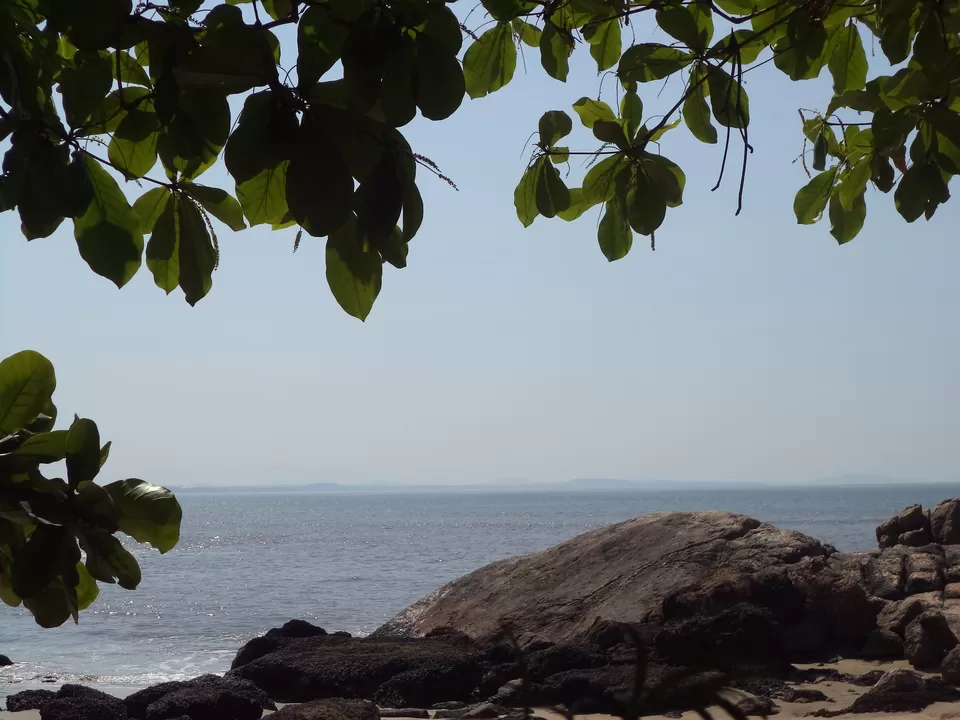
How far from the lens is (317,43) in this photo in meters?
1.18

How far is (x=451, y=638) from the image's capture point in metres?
9.66

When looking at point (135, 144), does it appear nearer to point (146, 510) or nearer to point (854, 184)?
point (146, 510)

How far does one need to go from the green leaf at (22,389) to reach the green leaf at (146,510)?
6.1 inches

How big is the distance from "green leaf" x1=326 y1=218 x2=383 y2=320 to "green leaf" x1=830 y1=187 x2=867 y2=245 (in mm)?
A: 1339

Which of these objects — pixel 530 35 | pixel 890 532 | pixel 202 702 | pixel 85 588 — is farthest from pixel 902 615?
pixel 85 588

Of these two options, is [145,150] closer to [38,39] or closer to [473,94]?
[38,39]

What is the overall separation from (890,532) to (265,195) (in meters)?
14.3

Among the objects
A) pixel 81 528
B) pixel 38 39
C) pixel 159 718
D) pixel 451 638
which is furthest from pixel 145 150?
pixel 451 638

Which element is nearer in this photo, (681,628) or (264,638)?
(681,628)

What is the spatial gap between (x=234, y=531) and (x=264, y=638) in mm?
73005

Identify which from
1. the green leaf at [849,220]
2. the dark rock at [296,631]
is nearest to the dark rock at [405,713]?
the dark rock at [296,631]

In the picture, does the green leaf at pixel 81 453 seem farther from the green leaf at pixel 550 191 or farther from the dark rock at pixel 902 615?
the dark rock at pixel 902 615

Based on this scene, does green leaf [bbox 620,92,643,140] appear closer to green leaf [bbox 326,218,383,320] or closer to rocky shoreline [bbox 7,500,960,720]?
green leaf [bbox 326,218,383,320]

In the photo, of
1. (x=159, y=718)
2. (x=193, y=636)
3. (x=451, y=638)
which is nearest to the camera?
(x=159, y=718)
